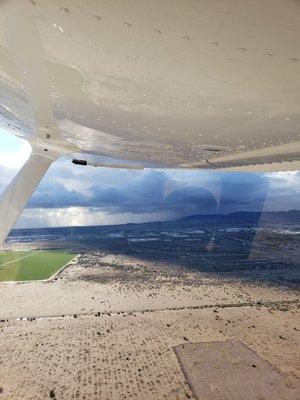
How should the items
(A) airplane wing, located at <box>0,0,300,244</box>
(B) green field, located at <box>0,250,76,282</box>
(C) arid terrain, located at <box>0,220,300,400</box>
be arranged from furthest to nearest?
(B) green field, located at <box>0,250,76,282</box>, (C) arid terrain, located at <box>0,220,300,400</box>, (A) airplane wing, located at <box>0,0,300,244</box>

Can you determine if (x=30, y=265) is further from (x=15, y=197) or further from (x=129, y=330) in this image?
(x=15, y=197)

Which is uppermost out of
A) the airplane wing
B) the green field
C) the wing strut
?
the airplane wing

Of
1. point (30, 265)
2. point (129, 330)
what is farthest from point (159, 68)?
point (30, 265)

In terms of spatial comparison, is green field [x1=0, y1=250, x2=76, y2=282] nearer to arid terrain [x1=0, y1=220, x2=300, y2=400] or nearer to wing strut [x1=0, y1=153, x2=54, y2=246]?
arid terrain [x1=0, y1=220, x2=300, y2=400]

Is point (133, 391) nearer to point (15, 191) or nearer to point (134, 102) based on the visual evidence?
point (15, 191)

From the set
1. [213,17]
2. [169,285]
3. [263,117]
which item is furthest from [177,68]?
[169,285]

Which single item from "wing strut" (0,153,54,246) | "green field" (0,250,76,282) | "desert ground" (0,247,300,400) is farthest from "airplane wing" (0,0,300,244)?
"green field" (0,250,76,282)
